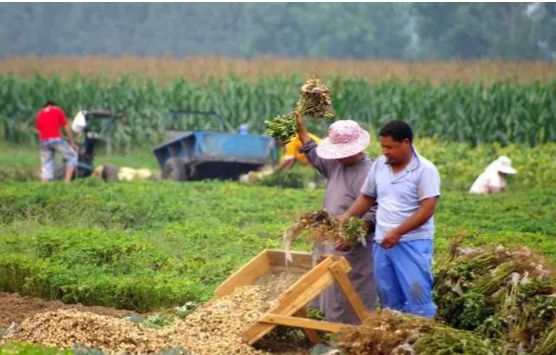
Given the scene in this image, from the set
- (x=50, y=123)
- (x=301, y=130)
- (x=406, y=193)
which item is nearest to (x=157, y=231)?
(x=301, y=130)

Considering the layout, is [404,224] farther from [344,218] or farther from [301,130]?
[301,130]

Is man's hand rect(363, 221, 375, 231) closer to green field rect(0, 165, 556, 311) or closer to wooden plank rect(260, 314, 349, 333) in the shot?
wooden plank rect(260, 314, 349, 333)

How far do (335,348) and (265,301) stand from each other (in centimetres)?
128

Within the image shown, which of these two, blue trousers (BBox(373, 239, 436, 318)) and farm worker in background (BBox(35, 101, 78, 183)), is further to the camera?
farm worker in background (BBox(35, 101, 78, 183))

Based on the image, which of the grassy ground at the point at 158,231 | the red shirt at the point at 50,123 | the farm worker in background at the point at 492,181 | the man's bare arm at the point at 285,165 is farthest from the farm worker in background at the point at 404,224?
the red shirt at the point at 50,123

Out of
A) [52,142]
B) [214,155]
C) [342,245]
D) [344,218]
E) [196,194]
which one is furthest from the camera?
[214,155]

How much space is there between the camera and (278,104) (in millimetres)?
32719

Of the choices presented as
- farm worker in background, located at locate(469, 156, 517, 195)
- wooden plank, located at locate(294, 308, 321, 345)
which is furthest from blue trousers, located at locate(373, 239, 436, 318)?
farm worker in background, located at locate(469, 156, 517, 195)

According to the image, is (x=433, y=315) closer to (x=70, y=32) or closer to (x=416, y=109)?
(x=416, y=109)

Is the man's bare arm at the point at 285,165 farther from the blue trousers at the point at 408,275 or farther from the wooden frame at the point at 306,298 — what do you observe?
the blue trousers at the point at 408,275

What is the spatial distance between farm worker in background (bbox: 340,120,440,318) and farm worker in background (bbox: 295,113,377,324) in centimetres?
47

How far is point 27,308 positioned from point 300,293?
344 cm

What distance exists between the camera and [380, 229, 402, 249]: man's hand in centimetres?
880

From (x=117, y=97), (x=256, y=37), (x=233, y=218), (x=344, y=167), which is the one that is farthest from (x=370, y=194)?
(x=256, y=37)
